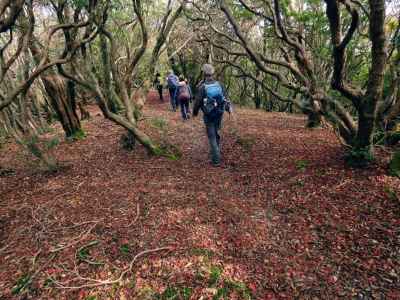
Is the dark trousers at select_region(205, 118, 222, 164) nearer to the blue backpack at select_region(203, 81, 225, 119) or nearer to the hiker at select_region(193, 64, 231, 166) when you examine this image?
the hiker at select_region(193, 64, 231, 166)

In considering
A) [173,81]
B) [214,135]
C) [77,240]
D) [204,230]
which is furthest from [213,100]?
[173,81]

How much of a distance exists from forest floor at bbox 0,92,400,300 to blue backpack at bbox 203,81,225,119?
144cm

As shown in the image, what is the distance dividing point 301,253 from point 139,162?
462 cm

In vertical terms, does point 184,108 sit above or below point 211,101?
below

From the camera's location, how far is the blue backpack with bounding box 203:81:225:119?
6227mm

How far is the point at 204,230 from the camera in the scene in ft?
13.6

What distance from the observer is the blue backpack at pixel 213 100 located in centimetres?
623

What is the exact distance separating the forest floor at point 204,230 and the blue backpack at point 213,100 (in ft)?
4.72

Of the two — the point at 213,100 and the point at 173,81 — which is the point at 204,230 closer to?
the point at 213,100

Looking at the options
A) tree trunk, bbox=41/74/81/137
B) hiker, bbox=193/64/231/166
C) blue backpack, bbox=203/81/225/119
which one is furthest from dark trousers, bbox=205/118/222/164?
tree trunk, bbox=41/74/81/137

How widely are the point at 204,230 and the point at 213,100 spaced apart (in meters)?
3.25

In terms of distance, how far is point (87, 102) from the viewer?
68.9ft

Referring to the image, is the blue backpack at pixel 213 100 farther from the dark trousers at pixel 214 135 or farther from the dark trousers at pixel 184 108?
the dark trousers at pixel 184 108

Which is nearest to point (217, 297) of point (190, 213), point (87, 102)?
point (190, 213)
